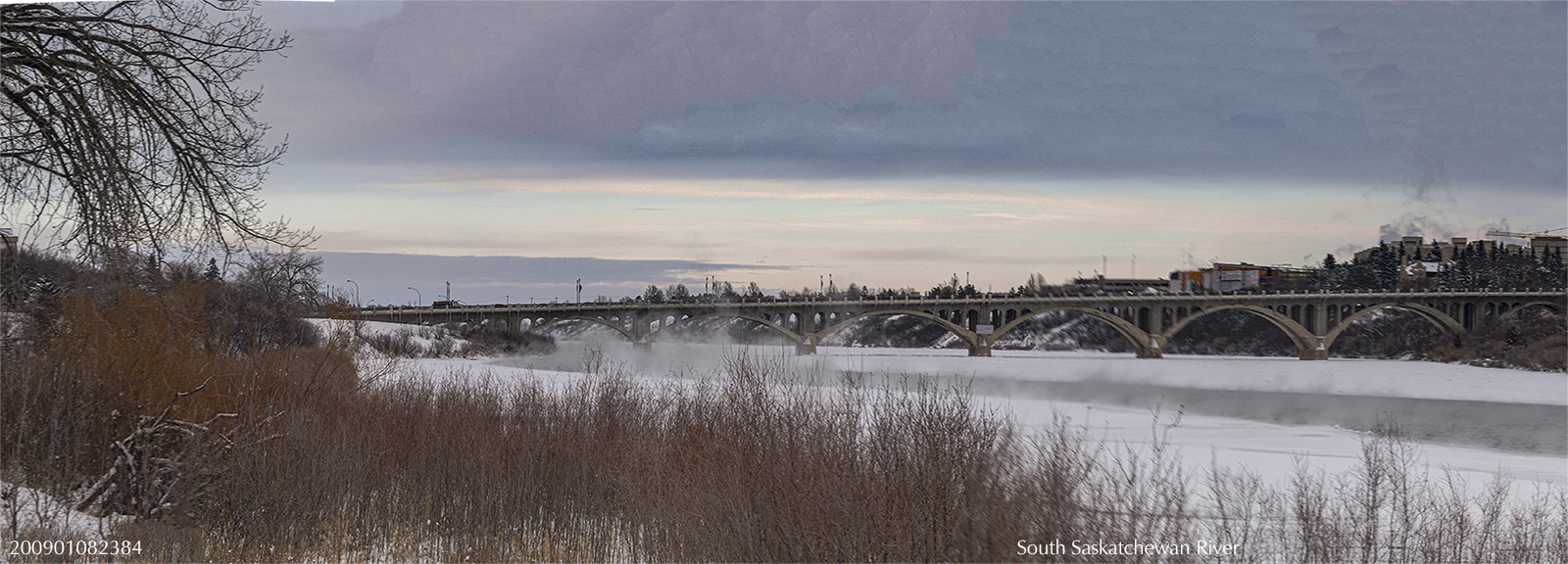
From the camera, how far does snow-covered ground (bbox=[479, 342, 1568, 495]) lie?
3189 cm

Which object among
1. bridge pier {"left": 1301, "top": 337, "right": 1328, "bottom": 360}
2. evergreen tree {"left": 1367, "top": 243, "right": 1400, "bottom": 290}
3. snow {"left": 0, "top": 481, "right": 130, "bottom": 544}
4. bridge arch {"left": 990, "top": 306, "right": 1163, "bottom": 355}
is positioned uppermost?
evergreen tree {"left": 1367, "top": 243, "right": 1400, "bottom": 290}

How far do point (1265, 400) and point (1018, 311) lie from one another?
151 feet

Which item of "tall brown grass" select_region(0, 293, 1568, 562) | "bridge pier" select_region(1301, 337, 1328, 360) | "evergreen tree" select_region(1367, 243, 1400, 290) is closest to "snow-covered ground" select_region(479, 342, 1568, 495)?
"tall brown grass" select_region(0, 293, 1568, 562)

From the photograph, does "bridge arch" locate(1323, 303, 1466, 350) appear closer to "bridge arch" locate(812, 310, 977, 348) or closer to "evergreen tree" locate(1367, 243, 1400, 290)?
"evergreen tree" locate(1367, 243, 1400, 290)

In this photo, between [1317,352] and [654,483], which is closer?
[654,483]

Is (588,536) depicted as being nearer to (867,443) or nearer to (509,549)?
(509,549)

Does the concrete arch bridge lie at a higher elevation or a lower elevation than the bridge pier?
higher

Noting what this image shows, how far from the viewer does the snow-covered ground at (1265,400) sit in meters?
31.9

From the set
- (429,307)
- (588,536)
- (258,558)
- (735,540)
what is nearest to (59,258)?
(258,558)

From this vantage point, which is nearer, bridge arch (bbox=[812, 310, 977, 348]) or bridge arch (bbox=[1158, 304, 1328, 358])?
bridge arch (bbox=[812, 310, 977, 348])

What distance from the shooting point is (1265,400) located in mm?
63594

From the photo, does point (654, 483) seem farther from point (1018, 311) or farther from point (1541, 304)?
point (1541, 304)

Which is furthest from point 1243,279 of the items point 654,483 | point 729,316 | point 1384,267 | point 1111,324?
point 654,483

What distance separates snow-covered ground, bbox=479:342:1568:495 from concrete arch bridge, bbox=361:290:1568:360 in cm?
341
